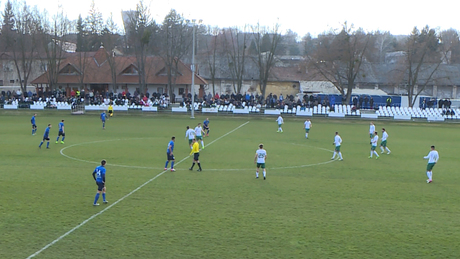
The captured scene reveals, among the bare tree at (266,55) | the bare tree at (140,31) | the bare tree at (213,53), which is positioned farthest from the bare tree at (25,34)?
the bare tree at (266,55)

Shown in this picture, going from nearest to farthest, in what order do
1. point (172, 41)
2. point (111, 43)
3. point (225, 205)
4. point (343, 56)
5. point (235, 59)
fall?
point (225, 205)
point (343, 56)
point (172, 41)
point (111, 43)
point (235, 59)

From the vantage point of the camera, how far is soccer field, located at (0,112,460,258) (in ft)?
37.3

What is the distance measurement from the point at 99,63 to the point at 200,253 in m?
71.2

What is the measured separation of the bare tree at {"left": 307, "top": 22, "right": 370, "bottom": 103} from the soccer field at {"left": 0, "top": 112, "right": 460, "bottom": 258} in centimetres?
3485

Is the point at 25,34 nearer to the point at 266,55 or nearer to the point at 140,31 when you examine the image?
the point at 140,31

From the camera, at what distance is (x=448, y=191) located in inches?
710

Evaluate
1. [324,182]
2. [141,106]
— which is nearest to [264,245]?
[324,182]

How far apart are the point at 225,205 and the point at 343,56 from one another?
53072 mm

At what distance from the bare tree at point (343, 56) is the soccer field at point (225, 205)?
34.8 metres

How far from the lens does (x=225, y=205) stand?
1530 cm

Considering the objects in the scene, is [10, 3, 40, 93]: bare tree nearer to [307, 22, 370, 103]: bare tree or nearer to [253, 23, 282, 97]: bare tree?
[253, 23, 282, 97]: bare tree

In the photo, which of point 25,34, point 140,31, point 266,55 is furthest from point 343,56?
point 25,34

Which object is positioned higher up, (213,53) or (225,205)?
(213,53)

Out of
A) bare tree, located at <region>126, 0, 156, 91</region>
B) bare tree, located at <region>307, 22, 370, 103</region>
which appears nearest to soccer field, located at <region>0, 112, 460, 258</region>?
bare tree, located at <region>307, 22, 370, 103</region>
